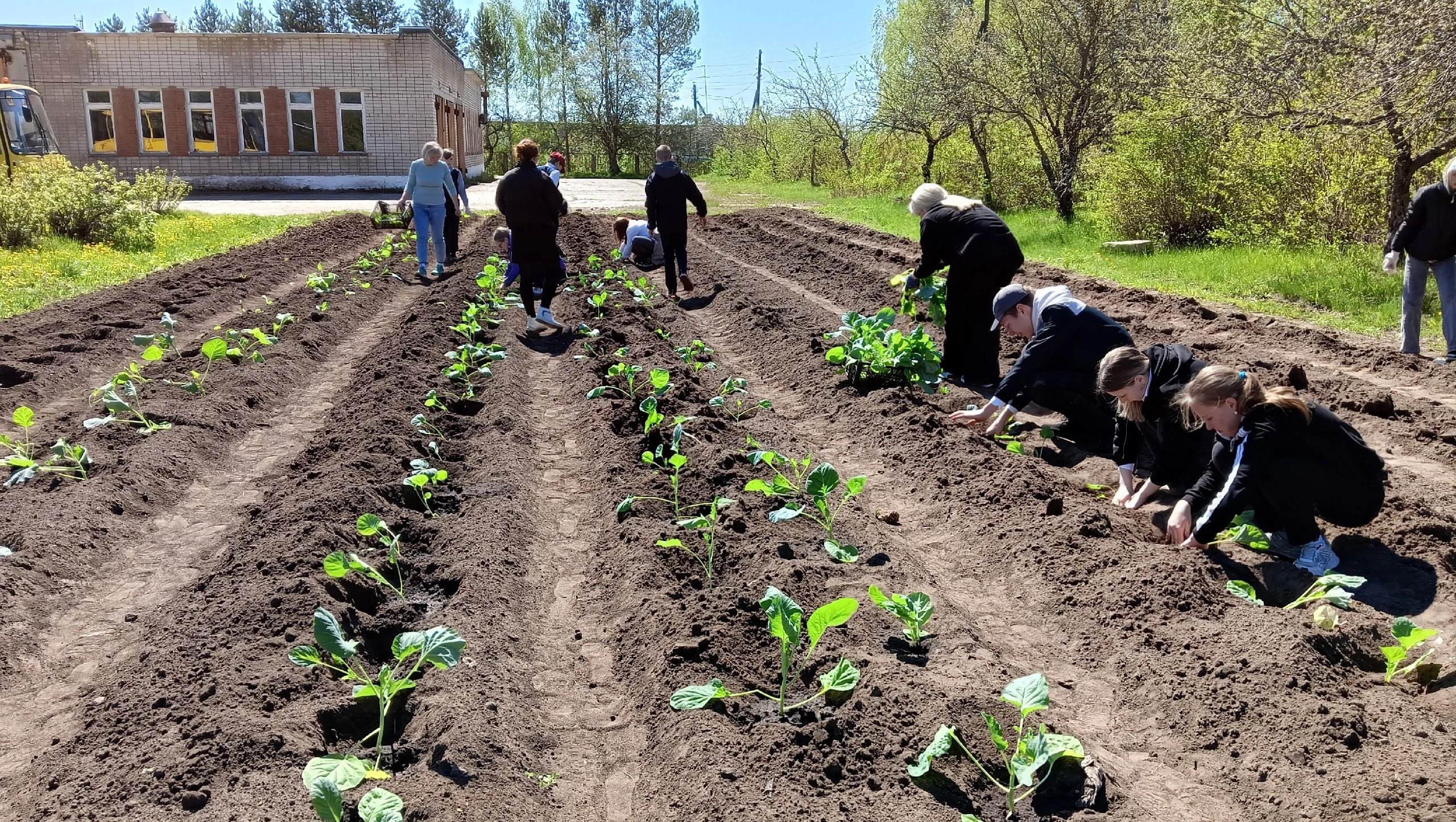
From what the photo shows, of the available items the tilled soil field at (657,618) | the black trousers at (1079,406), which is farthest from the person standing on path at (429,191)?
the black trousers at (1079,406)

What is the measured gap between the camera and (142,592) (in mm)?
4496

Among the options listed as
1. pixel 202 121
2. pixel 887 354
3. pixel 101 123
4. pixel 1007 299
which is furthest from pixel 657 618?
pixel 101 123

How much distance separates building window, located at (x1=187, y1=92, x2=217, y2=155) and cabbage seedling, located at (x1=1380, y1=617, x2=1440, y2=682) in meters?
32.0

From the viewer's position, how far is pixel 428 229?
484 inches

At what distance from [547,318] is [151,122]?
25.6 metres

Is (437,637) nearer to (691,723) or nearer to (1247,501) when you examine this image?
(691,723)

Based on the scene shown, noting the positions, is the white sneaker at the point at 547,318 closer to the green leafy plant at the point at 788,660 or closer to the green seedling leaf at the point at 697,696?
the green leafy plant at the point at 788,660

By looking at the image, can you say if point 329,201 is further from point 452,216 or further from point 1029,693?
point 1029,693

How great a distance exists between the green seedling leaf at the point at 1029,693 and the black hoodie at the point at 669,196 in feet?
27.5

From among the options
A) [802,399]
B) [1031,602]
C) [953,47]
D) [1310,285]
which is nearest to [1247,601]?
[1031,602]

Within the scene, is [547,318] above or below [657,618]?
above

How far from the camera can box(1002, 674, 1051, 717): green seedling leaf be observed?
2889 mm

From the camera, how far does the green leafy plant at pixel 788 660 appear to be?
10.5 feet

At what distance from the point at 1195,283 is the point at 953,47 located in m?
10.8
